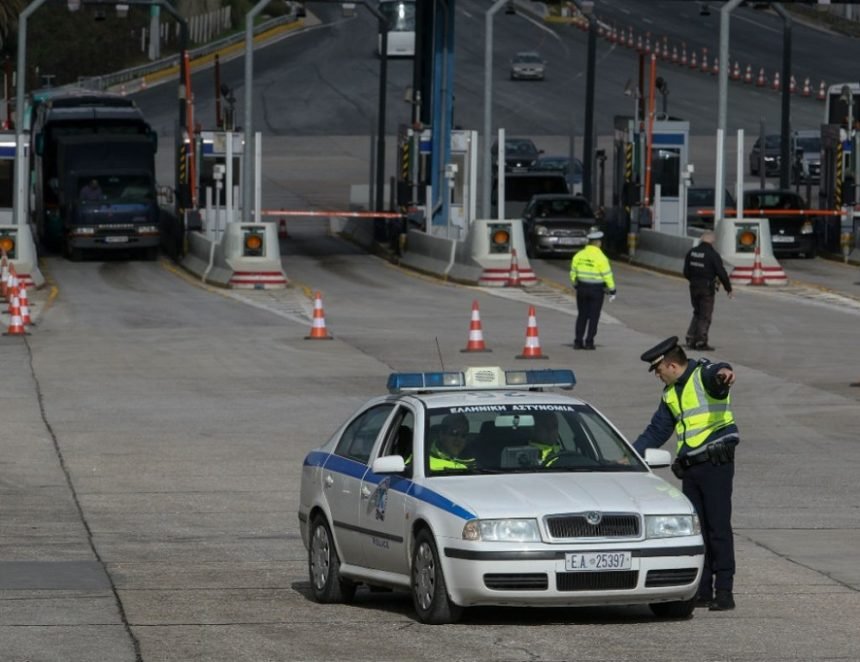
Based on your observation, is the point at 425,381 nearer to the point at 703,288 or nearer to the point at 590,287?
the point at 590,287

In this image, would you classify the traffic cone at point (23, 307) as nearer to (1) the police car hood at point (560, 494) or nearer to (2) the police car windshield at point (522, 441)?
(2) the police car windshield at point (522, 441)

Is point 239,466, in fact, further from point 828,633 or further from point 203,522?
point 828,633

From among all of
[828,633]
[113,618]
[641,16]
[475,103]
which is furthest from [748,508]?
[641,16]

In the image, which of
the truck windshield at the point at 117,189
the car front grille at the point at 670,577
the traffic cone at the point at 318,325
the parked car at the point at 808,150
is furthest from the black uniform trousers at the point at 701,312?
the parked car at the point at 808,150

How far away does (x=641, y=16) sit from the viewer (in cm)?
10838

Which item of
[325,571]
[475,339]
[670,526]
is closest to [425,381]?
[325,571]

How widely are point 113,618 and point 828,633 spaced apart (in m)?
3.83

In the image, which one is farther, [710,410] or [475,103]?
[475,103]

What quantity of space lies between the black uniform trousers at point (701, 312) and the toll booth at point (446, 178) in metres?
18.0

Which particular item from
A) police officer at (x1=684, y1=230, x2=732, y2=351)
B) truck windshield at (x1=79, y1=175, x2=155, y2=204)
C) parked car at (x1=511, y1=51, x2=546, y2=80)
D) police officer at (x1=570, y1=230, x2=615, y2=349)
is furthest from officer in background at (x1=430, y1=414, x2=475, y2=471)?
parked car at (x1=511, y1=51, x2=546, y2=80)

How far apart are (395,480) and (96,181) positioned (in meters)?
40.5

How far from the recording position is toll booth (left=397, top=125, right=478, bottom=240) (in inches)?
1875

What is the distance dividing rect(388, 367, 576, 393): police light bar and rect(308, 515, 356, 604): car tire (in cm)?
97

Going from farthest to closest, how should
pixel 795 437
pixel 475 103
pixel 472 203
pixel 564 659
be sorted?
1. pixel 475 103
2. pixel 472 203
3. pixel 795 437
4. pixel 564 659
